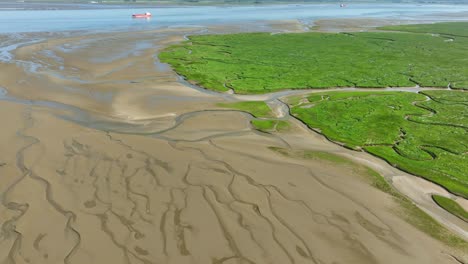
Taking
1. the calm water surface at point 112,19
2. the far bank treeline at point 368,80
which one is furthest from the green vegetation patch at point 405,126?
the calm water surface at point 112,19

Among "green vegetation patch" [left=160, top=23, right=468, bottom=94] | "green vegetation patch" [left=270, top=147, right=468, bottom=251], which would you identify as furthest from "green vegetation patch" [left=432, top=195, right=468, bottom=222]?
"green vegetation patch" [left=160, top=23, right=468, bottom=94]

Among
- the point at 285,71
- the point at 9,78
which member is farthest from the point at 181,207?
the point at 9,78

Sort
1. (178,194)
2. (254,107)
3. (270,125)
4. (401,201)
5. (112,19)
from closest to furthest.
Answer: (401,201) → (178,194) → (270,125) → (254,107) → (112,19)

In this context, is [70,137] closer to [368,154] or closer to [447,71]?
[368,154]

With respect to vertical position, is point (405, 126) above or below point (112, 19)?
below

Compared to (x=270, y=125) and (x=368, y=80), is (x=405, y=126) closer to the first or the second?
(x=270, y=125)

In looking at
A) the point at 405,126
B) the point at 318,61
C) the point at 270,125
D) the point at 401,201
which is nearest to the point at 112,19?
the point at 318,61

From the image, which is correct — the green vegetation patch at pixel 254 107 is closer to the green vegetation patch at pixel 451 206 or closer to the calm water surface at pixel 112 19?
the green vegetation patch at pixel 451 206

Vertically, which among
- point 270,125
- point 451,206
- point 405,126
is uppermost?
point 405,126
